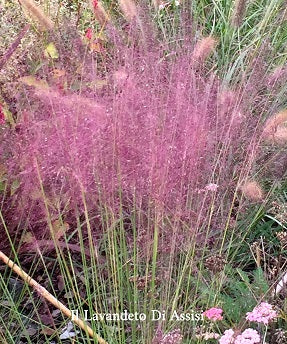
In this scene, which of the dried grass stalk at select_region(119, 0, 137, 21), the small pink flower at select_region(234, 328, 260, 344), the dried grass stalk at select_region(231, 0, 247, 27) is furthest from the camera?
→ the dried grass stalk at select_region(119, 0, 137, 21)

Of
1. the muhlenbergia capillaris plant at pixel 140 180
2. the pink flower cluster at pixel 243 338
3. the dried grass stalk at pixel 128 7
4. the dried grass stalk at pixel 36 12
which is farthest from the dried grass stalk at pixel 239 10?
the pink flower cluster at pixel 243 338

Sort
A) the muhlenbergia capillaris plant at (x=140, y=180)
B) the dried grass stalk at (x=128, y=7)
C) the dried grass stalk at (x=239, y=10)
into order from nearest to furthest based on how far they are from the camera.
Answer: the muhlenbergia capillaris plant at (x=140, y=180) < the dried grass stalk at (x=239, y=10) < the dried grass stalk at (x=128, y=7)

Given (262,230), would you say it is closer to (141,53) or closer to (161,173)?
(141,53)

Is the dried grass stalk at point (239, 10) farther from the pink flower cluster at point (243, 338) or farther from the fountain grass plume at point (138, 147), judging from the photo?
the pink flower cluster at point (243, 338)

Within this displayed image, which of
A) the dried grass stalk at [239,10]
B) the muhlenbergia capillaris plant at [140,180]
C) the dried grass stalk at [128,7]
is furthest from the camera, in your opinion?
the dried grass stalk at [128,7]

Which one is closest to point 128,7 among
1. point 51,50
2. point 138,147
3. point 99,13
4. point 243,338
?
point 99,13

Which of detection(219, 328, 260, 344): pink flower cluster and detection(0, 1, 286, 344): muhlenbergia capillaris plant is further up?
detection(0, 1, 286, 344): muhlenbergia capillaris plant

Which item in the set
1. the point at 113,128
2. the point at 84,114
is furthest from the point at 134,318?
the point at 84,114

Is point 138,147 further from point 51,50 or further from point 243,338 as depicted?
point 51,50

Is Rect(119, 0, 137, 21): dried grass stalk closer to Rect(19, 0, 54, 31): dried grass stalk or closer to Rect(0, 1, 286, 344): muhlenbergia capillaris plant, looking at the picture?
Rect(0, 1, 286, 344): muhlenbergia capillaris plant

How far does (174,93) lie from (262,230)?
83cm

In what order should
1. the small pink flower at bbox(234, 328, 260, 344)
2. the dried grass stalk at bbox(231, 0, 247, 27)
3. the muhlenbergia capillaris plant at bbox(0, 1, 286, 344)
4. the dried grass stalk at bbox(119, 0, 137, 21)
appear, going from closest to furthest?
the small pink flower at bbox(234, 328, 260, 344)
the muhlenbergia capillaris plant at bbox(0, 1, 286, 344)
the dried grass stalk at bbox(231, 0, 247, 27)
the dried grass stalk at bbox(119, 0, 137, 21)

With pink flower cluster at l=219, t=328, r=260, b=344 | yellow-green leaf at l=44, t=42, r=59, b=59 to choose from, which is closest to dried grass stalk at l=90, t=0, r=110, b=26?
yellow-green leaf at l=44, t=42, r=59, b=59

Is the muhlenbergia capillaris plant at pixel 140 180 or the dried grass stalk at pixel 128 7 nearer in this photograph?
the muhlenbergia capillaris plant at pixel 140 180
